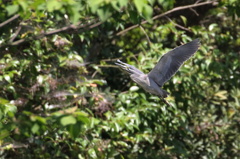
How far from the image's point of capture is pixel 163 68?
13.8ft

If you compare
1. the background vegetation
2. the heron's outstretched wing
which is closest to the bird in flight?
the heron's outstretched wing

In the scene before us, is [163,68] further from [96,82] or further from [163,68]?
[96,82]

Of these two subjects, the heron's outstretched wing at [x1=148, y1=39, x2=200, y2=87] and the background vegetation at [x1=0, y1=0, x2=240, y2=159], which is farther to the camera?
the background vegetation at [x1=0, y1=0, x2=240, y2=159]

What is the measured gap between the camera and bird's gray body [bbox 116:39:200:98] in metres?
4.04

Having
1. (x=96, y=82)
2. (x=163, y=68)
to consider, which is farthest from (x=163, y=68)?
(x=96, y=82)

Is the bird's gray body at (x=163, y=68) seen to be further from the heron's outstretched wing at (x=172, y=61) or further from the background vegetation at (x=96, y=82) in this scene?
the background vegetation at (x=96, y=82)

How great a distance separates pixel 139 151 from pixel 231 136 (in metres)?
1.74

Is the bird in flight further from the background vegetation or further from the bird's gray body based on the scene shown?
the background vegetation

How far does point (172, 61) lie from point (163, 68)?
10cm

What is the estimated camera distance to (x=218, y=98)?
6.80m

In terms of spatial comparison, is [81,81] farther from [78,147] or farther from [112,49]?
[112,49]

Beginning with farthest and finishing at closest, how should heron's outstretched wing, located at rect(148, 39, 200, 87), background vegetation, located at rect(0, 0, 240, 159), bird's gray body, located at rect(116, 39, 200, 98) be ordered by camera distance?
background vegetation, located at rect(0, 0, 240, 159), heron's outstretched wing, located at rect(148, 39, 200, 87), bird's gray body, located at rect(116, 39, 200, 98)

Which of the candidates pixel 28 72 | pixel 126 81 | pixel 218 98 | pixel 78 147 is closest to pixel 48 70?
pixel 28 72

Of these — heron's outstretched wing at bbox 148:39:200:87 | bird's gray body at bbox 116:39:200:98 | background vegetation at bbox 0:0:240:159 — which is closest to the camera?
bird's gray body at bbox 116:39:200:98
